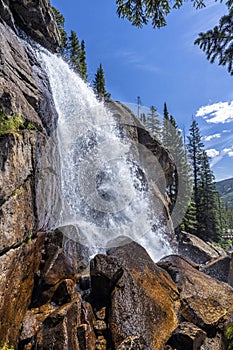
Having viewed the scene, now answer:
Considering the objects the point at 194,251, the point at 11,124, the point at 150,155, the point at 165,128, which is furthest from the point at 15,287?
the point at 165,128

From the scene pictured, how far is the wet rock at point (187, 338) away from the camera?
4832 millimetres

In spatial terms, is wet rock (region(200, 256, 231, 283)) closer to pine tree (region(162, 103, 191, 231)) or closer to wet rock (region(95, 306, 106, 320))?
wet rock (region(95, 306, 106, 320))

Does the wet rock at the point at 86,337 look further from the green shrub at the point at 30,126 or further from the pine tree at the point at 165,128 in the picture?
the pine tree at the point at 165,128

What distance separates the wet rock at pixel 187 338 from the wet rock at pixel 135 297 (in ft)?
1.00

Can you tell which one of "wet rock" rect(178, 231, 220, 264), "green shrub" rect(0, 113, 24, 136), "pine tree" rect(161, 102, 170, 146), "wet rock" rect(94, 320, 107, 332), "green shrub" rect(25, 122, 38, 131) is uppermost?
"pine tree" rect(161, 102, 170, 146)

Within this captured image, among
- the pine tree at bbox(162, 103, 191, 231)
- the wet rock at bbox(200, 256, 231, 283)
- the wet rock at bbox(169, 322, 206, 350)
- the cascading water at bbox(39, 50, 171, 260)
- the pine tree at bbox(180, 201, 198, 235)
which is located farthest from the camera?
the pine tree at bbox(180, 201, 198, 235)

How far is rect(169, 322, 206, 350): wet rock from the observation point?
4.83m

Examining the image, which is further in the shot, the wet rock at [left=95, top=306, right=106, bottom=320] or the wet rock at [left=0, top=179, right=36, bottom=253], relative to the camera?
the wet rock at [left=95, top=306, right=106, bottom=320]

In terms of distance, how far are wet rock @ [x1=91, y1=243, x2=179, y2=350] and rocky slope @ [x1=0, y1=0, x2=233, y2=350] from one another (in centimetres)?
2

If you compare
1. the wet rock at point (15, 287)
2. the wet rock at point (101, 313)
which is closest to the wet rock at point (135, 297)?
the wet rock at point (101, 313)

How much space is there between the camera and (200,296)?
6832mm

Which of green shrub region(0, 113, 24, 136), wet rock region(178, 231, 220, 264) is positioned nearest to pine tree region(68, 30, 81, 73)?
wet rock region(178, 231, 220, 264)

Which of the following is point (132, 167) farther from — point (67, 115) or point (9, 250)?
point (9, 250)

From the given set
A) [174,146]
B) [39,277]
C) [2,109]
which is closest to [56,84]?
[2,109]
